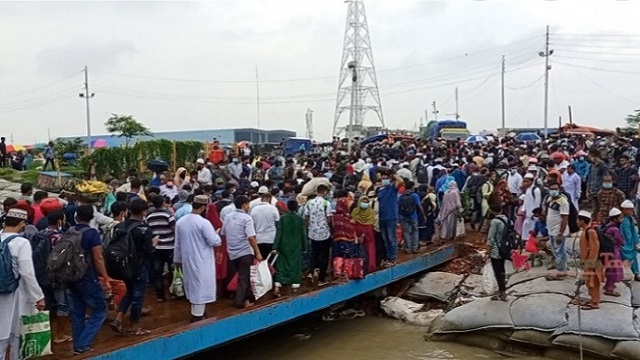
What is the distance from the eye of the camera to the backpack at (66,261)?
5867 mm

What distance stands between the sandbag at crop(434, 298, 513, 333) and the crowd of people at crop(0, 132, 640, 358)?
0.32 meters

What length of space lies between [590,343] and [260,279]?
4641mm

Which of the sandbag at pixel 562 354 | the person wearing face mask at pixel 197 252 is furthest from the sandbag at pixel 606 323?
the person wearing face mask at pixel 197 252

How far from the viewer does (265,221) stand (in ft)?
28.9

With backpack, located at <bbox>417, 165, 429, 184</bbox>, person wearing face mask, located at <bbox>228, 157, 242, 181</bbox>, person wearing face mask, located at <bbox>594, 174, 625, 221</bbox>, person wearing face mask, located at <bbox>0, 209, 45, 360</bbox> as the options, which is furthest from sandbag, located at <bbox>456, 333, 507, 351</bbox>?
person wearing face mask, located at <bbox>228, 157, 242, 181</bbox>

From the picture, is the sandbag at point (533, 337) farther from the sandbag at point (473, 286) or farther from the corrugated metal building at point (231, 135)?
the corrugated metal building at point (231, 135)

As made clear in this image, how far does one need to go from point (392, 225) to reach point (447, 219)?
10.2 ft

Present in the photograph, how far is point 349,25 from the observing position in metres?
63.3

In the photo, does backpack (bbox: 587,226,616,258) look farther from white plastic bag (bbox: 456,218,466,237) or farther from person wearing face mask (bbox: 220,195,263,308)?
person wearing face mask (bbox: 220,195,263,308)

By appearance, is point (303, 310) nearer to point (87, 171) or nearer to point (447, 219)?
point (447, 219)

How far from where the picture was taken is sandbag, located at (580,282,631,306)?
9.04 m

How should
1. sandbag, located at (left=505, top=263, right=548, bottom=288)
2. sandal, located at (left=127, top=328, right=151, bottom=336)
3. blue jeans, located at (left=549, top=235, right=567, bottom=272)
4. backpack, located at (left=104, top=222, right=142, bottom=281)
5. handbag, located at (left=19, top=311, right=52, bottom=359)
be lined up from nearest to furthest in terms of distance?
1. handbag, located at (left=19, top=311, right=52, bottom=359)
2. backpack, located at (left=104, top=222, right=142, bottom=281)
3. sandal, located at (left=127, top=328, right=151, bottom=336)
4. blue jeans, located at (left=549, top=235, right=567, bottom=272)
5. sandbag, located at (left=505, top=263, right=548, bottom=288)

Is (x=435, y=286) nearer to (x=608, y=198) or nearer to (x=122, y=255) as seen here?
(x=608, y=198)

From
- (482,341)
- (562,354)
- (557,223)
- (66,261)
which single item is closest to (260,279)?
(66,261)
